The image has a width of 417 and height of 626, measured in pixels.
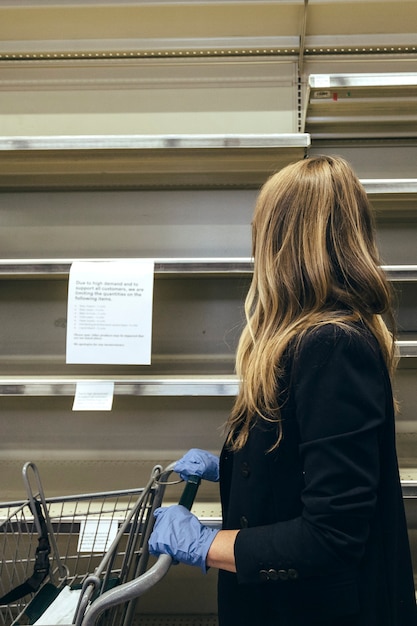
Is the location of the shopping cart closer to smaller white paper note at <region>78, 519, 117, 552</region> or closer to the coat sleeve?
smaller white paper note at <region>78, 519, 117, 552</region>

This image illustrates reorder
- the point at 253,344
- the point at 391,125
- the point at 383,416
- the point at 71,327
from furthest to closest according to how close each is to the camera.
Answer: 1. the point at 391,125
2. the point at 71,327
3. the point at 253,344
4. the point at 383,416

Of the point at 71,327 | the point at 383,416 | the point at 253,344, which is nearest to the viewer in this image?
the point at 383,416

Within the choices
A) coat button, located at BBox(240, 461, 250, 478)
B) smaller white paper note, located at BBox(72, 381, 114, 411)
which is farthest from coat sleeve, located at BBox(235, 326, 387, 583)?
smaller white paper note, located at BBox(72, 381, 114, 411)

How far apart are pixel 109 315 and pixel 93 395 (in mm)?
258

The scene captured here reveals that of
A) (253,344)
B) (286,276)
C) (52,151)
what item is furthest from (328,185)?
(52,151)

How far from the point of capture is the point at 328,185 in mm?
932

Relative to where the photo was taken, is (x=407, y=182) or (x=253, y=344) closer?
(x=253, y=344)

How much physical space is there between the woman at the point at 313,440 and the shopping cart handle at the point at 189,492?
67 mm

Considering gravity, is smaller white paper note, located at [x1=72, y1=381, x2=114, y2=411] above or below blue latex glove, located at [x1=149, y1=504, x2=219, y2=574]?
above

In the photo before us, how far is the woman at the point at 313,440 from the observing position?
2.69ft

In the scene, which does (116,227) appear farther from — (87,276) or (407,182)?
(407,182)

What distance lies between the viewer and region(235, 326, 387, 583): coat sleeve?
804 mm

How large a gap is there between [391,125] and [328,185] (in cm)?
117

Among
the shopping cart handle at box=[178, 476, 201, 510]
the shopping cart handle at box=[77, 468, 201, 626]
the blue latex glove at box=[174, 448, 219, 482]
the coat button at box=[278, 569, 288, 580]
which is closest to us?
the shopping cart handle at box=[77, 468, 201, 626]
